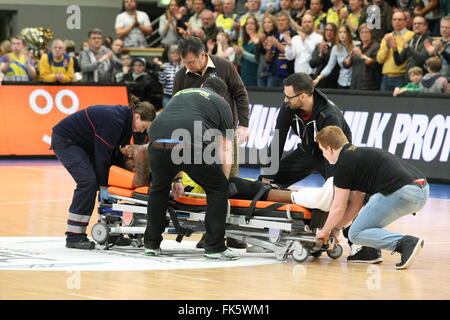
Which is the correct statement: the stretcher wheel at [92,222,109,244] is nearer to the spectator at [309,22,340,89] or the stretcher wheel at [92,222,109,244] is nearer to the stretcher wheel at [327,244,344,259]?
the stretcher wheel at [327,244,344,259]

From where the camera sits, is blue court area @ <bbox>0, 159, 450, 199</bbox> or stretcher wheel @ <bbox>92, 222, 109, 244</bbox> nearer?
stretcher wheel @ <bbox>92, 222, 109, 244</bbox>

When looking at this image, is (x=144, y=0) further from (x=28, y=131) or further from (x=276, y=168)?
(x=276, y=168)

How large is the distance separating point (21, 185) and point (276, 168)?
21.3ft

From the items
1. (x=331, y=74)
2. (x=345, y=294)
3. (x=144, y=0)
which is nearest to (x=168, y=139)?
(x=345, y=294)

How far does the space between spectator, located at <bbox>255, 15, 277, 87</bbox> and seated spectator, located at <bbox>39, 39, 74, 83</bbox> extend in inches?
154

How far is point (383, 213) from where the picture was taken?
29.9 feet

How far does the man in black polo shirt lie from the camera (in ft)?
29.8

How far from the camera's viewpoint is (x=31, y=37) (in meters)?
24.1

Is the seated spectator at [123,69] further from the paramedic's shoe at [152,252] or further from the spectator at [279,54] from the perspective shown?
the paramedic's shoe at [152,252]

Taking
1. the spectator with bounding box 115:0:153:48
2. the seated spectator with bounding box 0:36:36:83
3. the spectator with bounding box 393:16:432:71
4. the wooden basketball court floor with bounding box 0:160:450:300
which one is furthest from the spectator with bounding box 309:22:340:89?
the wooden basketball court floor with bounding box 0:160:450:300

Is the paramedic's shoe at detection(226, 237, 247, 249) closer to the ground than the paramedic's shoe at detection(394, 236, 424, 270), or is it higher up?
closer to the ground

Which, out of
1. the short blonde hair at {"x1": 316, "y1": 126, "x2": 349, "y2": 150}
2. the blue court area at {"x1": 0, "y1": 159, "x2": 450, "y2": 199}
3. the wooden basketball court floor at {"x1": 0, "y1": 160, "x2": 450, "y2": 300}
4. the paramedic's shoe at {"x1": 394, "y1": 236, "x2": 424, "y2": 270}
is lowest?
the blue court area at {"x1": 0, "y1": 159, "x2": 450, "y2": 199}

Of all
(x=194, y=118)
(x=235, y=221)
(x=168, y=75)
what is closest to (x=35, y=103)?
(x=168, y=75)

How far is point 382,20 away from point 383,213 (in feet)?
33.6
